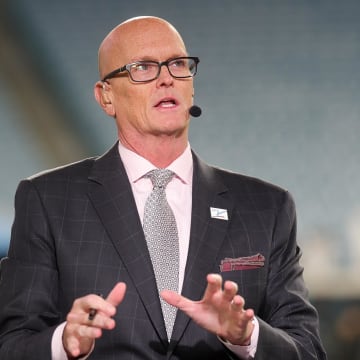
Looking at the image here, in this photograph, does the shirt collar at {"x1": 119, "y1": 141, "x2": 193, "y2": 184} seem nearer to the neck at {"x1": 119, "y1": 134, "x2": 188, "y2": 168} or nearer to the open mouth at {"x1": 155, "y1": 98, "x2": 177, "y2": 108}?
the neck at {"x1": 119, "y1": 134, "x2": 188, "y2": 168}

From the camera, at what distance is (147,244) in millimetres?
1918

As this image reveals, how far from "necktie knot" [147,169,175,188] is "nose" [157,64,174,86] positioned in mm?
213

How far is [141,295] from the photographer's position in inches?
72.6

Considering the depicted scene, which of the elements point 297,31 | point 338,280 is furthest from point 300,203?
point 297,31

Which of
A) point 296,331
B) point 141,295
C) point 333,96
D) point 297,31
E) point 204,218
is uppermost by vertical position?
point 297,31

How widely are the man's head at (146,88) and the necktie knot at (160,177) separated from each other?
0.09 m

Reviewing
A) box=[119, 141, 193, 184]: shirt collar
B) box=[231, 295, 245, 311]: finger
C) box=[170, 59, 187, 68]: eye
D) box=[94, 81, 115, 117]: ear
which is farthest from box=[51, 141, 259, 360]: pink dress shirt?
box=[231, 295, 245, 311]: finger

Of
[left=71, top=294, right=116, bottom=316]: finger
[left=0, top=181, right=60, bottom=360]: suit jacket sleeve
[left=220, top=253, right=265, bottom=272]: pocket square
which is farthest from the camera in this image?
[left=220, top=253, right=265, bottom=272]: pocket square

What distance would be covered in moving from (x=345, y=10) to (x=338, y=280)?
3.52 feet

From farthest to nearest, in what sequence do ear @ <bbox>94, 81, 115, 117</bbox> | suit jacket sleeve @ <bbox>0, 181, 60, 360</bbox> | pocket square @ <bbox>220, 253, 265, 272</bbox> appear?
ear @ <bbox>94, 81, 115, 117</bbox> → pocket square @ <bbox>220, 253, 265, 272</bbox> → suit jacket sleeve @ <bbox>0, 181, 60, 360</bbox>

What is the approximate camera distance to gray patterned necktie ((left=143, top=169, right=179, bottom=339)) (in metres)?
1.88

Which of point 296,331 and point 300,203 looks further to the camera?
point 300,203

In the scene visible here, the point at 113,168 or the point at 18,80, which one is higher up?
the point at 18,80

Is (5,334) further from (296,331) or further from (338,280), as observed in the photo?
(338,280)
